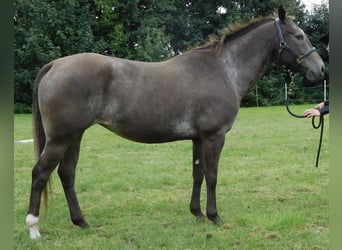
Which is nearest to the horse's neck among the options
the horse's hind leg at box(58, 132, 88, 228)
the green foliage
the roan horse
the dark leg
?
Answer: the roan horse

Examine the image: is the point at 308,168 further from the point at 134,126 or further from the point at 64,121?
the point at 64,121

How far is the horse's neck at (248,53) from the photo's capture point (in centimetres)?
409

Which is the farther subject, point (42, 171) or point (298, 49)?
point (298, 49)

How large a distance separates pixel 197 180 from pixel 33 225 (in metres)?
1.70

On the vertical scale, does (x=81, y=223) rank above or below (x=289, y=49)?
below

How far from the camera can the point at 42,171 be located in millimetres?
3355

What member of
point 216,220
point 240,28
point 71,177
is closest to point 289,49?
point 240,28

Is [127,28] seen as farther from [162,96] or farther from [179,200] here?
[162,96]

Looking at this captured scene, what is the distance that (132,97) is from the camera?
3582 millimetres

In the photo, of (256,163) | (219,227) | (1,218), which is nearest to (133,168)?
(256,163)

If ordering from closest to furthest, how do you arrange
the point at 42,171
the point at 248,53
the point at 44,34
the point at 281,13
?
the point at 42,171
the point at 281,13
the point at 248,53
the point at 44,34

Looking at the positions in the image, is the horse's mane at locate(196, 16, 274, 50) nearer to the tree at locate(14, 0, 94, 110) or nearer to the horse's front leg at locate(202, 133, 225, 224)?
the horse's front leg at locate(202, 133, 225, 224)

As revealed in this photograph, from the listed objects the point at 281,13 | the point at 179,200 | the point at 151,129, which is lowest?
the point at 179,200

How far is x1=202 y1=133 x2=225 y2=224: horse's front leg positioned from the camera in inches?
151
